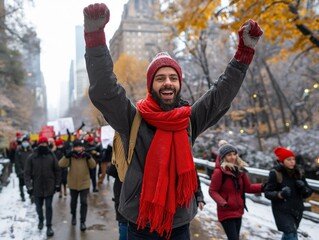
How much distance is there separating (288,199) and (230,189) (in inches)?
31.9

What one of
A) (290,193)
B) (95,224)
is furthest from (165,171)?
(95,224)

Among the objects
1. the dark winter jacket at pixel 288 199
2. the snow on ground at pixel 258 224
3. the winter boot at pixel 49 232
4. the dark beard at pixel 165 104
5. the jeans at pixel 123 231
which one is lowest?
the winter boot at pixel 49 232

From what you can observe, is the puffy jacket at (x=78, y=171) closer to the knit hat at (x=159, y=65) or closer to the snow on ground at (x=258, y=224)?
the snow on ground at (x=258, y=224)

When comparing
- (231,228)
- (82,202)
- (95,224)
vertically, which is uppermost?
(231,228)

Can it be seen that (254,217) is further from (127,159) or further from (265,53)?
(265,53)

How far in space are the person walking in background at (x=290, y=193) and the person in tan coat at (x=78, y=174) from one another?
420 centimetres

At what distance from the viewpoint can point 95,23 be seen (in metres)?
1.95

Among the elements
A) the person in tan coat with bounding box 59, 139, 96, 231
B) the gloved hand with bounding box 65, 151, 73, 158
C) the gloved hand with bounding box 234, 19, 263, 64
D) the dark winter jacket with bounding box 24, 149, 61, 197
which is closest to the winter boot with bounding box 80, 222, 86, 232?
the person in tan coat with bounding box 59, 139, 96, 231

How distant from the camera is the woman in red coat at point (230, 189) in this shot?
4.76m

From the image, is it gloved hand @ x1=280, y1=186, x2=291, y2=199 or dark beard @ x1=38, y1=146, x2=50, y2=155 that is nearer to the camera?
gloved hand @ x1=280, y1=186, x2=291, y2=199

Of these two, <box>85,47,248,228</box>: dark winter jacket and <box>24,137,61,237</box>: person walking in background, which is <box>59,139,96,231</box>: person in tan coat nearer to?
<box>24,137,61,237</box>: person walking in background

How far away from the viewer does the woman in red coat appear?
4.76 meters

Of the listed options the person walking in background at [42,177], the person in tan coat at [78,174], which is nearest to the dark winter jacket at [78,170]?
the person in tan coat at [78,174]

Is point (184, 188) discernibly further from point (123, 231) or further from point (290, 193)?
point (123, 231)
